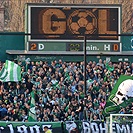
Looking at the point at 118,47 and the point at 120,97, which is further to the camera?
the point at 118,47

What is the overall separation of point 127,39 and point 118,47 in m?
1.87

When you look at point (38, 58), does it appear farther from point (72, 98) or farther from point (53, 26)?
point (72, 98)

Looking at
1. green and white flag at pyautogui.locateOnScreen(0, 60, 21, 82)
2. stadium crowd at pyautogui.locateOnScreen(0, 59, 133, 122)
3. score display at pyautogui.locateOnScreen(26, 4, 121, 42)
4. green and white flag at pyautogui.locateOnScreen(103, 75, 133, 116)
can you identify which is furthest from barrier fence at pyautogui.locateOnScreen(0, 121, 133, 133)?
score display at pyautogui.locateOnScreen(26, 4, 121, 42)

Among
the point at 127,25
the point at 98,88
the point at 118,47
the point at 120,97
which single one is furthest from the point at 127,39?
the point at 127,25

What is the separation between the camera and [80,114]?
18672mm

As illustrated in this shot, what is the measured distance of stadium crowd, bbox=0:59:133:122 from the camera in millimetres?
18969

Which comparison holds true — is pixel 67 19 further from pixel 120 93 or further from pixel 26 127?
pixel 26 127

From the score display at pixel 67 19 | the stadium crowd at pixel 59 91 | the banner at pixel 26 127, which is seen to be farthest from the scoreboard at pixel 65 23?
the banner at pixel 26 127

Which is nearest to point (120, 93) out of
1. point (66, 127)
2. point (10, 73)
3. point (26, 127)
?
point (66, 127)

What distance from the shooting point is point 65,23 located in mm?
24516

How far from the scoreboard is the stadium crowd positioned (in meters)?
1.94

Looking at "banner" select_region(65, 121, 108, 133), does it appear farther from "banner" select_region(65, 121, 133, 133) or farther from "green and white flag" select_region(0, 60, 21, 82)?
"green and white flag" select_region(0, 60, 21, 82)

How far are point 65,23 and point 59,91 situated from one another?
4995 millimetres

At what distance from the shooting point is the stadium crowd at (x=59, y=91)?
62.2 feet
